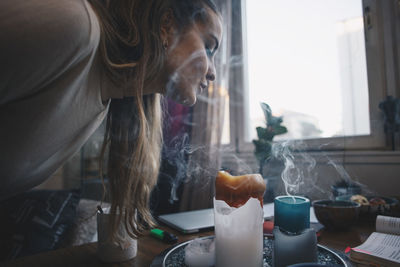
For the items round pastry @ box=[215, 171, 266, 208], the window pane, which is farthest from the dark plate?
the window pane

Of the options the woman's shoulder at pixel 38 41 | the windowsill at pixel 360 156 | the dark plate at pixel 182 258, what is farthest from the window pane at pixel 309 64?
the woman's shoulder at pixel 38 41

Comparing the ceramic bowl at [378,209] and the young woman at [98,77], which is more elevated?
the young woman at [98,77]

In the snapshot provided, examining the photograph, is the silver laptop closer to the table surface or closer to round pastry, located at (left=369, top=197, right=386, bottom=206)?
the table surface

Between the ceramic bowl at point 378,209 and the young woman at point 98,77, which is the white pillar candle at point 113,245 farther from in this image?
the ceramic bowl at point 378,209

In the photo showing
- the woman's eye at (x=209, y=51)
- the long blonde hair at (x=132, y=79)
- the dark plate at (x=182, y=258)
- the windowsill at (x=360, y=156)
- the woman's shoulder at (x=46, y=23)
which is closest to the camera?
the woman's shoulder at (x=46, y=23)

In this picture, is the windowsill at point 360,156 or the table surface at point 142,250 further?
the windowsill at point 360,156

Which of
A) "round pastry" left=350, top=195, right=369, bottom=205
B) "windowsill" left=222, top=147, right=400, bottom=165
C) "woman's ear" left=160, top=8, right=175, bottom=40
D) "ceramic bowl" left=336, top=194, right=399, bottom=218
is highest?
"woman's ear" left=160, top=8, right=175, bottom=40

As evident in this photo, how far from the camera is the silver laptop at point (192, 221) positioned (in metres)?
0.79

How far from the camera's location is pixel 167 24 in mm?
730

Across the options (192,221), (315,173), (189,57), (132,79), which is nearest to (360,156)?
(315,173)

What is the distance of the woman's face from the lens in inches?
28.6

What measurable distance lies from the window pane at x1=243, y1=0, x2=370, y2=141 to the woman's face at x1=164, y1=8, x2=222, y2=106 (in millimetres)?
806

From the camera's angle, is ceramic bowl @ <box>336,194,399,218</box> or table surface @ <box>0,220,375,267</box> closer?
table surface @ <box>0,220,375,267</box>

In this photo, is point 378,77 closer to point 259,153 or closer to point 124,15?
point 259,153
